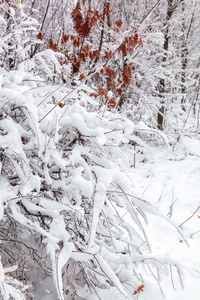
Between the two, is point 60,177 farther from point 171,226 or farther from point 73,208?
point 171,226

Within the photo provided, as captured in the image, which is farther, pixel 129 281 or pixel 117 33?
pixel 117 33

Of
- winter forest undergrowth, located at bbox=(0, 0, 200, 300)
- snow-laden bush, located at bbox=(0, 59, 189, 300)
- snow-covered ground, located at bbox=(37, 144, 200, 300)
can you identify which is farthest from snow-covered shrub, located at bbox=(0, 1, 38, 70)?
snow-covered ground, located at bbox=(37, 144, 200, 300)

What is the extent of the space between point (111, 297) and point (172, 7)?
539 cm

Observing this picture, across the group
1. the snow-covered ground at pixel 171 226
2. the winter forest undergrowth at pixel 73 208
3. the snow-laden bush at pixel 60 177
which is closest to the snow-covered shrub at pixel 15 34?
the winter forest undergrowth at pixel 73 208

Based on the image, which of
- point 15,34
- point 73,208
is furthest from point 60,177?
point 15,34

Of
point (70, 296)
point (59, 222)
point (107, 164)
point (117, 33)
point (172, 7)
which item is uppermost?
point (172, 7)

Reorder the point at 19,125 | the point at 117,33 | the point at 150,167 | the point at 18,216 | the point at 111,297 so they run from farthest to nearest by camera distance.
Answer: the point at 117,33
the point at 150,167
the point at 111,297
the point at 19,125
the point at 18,216

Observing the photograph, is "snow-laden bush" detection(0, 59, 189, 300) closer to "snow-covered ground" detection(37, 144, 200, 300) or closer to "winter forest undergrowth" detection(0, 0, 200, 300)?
"winter forest undergrowth" detection(0, 0, 200, 300)

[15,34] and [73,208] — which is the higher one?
[15,34]

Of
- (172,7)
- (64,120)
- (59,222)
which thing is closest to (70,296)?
(59,222)

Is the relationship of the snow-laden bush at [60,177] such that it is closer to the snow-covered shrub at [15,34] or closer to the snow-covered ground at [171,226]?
the snow-covered ground at [171,226]

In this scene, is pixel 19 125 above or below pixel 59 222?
above

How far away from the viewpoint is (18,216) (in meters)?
0.88

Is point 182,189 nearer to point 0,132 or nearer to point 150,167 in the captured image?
point 150,167
